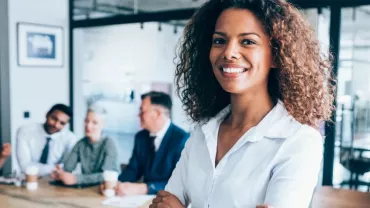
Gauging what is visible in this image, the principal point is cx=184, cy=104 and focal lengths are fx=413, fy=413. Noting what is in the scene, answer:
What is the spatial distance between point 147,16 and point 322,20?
195 centimetres

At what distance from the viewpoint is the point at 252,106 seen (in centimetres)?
110

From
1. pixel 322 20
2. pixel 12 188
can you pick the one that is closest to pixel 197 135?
pixel 12 188

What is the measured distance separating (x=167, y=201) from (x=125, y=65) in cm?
458

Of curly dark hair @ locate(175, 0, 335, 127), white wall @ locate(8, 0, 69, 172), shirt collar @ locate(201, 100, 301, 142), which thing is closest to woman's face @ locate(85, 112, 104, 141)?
curly dark hair @ locate(175, 0, 335, 127)

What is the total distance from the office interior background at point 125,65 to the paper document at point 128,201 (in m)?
1.70

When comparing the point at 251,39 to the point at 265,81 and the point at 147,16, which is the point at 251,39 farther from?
the point at 147,16

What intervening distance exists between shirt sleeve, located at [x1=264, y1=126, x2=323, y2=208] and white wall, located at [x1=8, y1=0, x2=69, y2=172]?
447cm

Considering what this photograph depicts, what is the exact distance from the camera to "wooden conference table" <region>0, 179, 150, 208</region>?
7.39 ft

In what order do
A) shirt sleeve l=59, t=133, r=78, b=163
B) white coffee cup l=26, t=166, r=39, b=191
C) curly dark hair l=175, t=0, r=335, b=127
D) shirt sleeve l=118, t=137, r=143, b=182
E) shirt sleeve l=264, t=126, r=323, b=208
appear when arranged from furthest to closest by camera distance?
shirt sleeve l=59, t=133, r=78, b=163
shirt sleeve l=118, t=137, r=143, b=182
white coffee cup l=26, t=166, r=39, b=191
curly dark hair l=175, t=0, r=335, b=127
shirt sleeve l=264, t=126, r=323, b=208

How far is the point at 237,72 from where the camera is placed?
103 centimetres

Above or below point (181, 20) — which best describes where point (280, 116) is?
below

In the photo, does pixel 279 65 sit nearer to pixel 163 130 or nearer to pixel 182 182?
pixel 182 182

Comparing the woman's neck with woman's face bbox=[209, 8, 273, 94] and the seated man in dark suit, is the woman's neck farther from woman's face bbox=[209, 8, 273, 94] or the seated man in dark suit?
the seated man in dark suit

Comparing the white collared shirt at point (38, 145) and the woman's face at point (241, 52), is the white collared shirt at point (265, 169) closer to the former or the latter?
the woman's face at point (241, 52)
